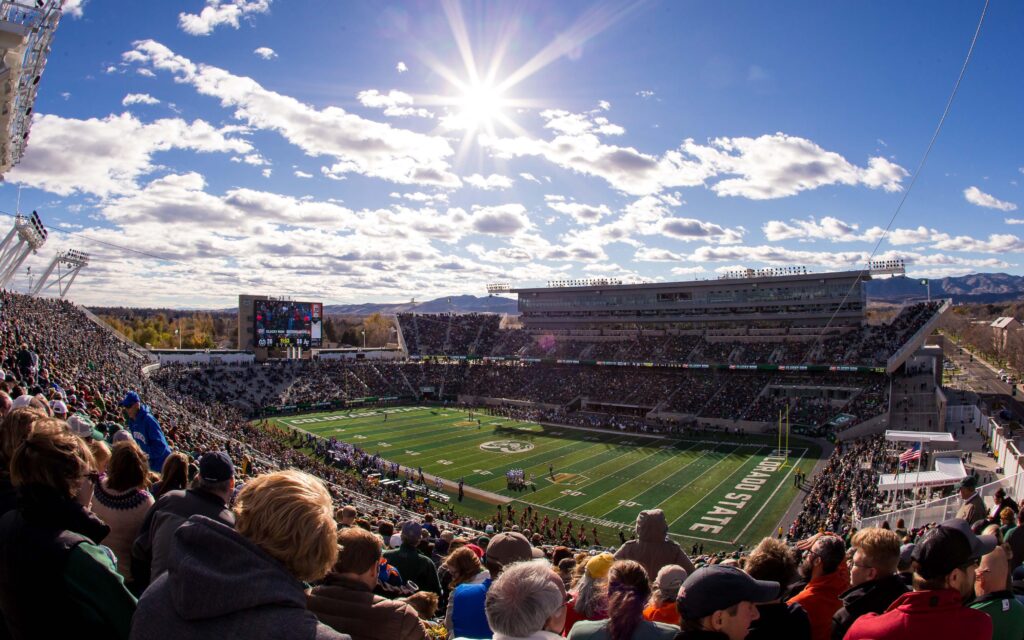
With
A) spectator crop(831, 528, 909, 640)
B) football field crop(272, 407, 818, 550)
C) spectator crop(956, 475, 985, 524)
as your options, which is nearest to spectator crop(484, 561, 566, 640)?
spectator crop(831, 528, 909, 640)

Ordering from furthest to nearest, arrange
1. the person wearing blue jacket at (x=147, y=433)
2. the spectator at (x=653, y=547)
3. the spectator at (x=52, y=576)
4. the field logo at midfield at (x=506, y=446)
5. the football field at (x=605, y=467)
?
the field logo at midfield at (x=506, y=446)
the football field at (x=605, y=467)
the person wearing blue jacket at (x=147, y=433)
the spectator at (x=653, y=547)
the spectator at (x=52, y=576)

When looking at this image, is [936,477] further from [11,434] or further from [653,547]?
[11,434]

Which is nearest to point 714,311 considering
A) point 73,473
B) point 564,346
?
point 564,346

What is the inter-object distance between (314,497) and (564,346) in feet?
199

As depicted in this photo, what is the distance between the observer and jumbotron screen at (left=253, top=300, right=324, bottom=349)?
56.2 meters

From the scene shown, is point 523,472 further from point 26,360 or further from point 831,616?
point 831,616

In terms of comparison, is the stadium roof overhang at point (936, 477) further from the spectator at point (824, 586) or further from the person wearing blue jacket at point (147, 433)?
the person wearing blue jacket at point (147, 433)

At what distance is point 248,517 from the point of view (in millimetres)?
2008

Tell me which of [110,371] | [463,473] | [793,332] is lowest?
[463,473]

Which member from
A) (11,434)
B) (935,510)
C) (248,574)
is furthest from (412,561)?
(935,510)

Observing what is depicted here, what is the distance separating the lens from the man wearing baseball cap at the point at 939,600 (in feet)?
9.50

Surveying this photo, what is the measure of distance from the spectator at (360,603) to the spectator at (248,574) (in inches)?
26.8

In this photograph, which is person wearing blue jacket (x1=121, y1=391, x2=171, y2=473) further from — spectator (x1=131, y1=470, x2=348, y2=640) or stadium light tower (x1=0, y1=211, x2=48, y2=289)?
stadium light tower (x1=0, y1=211, x2=48, y2=289)

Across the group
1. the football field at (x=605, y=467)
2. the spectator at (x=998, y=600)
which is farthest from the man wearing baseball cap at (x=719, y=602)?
the football field at (x=605, y=467)
